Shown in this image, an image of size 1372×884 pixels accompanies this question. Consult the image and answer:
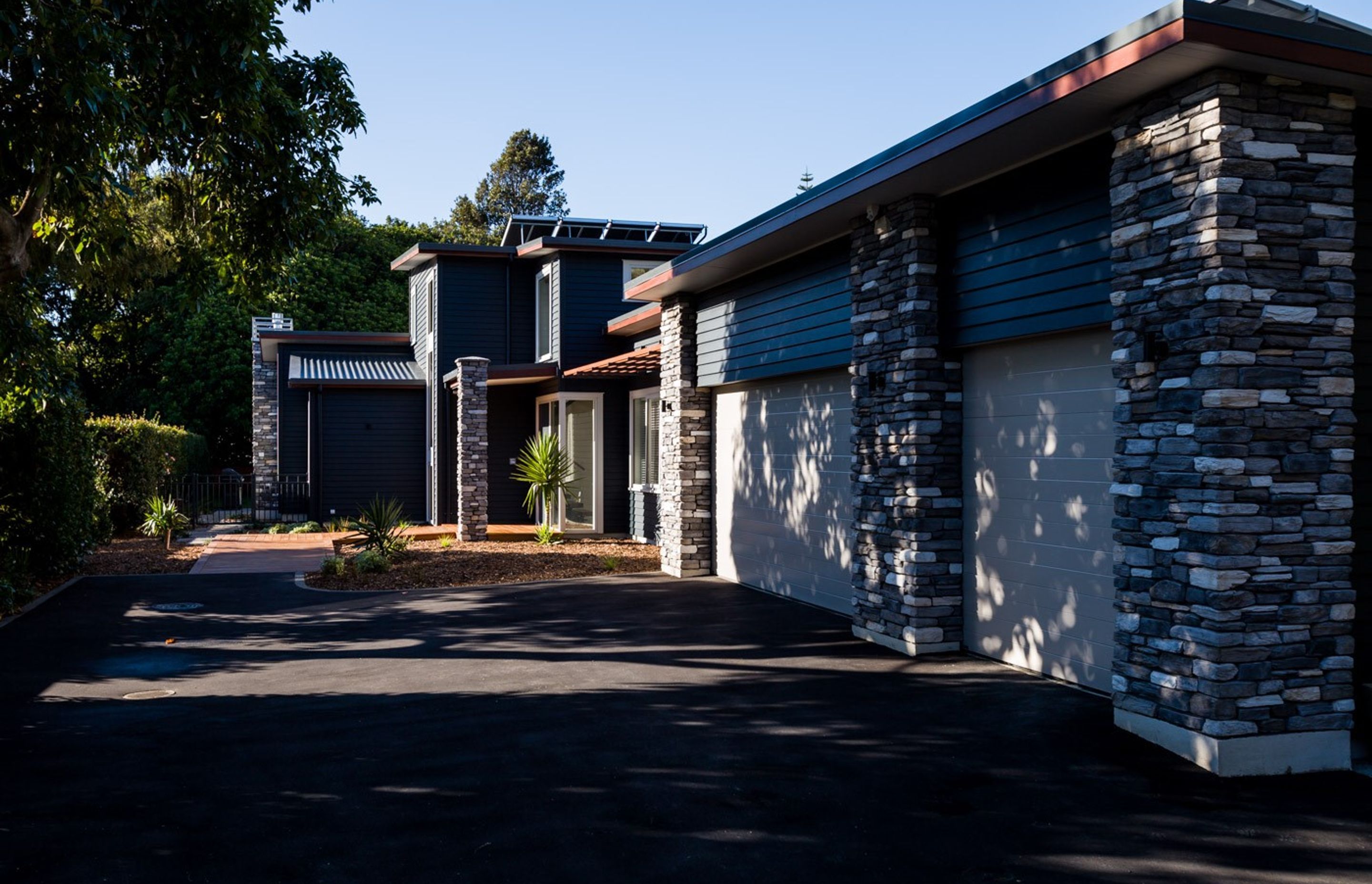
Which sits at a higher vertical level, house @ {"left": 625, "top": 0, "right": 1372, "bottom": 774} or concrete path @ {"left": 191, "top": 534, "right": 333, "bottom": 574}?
house @ {"left": 625, "top": 0, "right": 1372, "bottom": 774}

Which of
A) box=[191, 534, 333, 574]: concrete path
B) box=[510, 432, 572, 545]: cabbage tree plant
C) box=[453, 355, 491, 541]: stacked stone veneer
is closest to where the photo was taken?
box=[191, 534, 333, 574]: concrete path

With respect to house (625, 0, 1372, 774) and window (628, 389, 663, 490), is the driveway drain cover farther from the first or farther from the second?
window (628, 389, 663, 490)

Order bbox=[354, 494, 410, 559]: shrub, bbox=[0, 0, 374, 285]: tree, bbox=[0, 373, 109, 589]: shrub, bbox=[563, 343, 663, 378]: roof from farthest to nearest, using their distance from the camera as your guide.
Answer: bbox=[563, 343, 663, 378]: roof → bbox=[354, 494, 410, 559]: shrub → bbox=[0, 373, 109, 589]: shrub → bbox=[0, 0, 374, 285]: tree

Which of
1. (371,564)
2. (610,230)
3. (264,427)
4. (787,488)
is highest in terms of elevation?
(610,230)

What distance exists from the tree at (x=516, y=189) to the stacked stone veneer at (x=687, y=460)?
1584 inches

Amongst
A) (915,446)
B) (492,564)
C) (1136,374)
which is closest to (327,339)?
(492,564)

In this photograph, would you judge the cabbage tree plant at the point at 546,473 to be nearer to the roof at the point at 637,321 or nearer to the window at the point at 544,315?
the roof at the point at 637,321

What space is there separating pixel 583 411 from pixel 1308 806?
15516 millimetres

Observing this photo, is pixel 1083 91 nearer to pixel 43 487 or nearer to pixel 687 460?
pixel 687 460

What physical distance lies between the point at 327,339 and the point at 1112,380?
21.1m

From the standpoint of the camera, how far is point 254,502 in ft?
74.6

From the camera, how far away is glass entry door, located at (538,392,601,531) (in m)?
19.2

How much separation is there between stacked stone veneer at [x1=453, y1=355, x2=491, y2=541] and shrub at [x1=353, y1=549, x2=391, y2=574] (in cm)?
366

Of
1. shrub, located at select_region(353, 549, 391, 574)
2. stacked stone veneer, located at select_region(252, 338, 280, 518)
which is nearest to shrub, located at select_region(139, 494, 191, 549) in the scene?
stacked stone veneer, located at select_region(252, 338, 280, 518)
